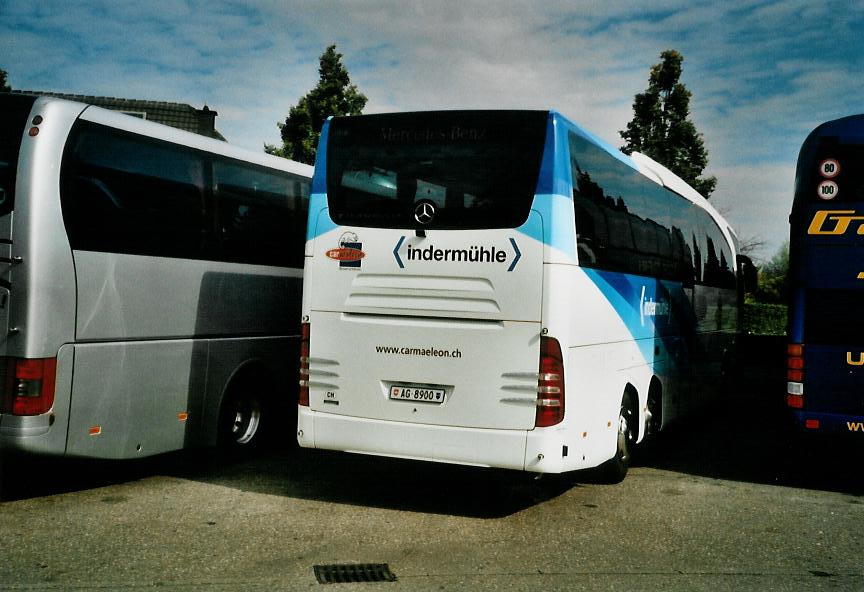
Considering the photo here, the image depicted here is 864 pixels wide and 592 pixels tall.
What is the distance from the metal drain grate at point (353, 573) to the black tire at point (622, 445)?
3379mm

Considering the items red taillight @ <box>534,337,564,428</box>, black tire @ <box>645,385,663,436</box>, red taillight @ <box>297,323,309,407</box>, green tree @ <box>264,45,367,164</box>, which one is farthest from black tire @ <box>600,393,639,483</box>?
green tree @ <box>264,45,367,164</box>

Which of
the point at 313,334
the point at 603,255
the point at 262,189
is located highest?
the point at 262,189

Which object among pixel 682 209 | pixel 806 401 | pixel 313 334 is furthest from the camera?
pixel 682 209

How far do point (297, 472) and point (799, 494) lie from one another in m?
4.77

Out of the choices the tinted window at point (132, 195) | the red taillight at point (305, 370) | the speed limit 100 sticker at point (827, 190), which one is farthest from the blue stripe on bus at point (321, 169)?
the speed limit 100 sticker at point (827, 190)

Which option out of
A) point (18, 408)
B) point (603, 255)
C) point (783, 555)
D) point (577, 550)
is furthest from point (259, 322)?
point (783, 555)

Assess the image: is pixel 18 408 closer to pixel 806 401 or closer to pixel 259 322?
pixel 259 322

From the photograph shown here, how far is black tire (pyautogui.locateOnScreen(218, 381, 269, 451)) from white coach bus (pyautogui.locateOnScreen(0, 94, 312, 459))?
2cm

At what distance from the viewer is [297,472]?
8.74 metres

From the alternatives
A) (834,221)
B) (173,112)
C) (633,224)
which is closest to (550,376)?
(633,224)

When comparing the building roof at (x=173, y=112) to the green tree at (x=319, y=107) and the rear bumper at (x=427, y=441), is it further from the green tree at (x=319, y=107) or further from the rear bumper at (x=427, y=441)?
the rear bumper at (x=427, y=441)

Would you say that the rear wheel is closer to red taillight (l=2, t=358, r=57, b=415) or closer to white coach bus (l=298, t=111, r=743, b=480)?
white coach bus (l=298, t=111, r=743, b=480)

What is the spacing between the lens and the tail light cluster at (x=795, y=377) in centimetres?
834

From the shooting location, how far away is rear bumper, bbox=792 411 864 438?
812cm
